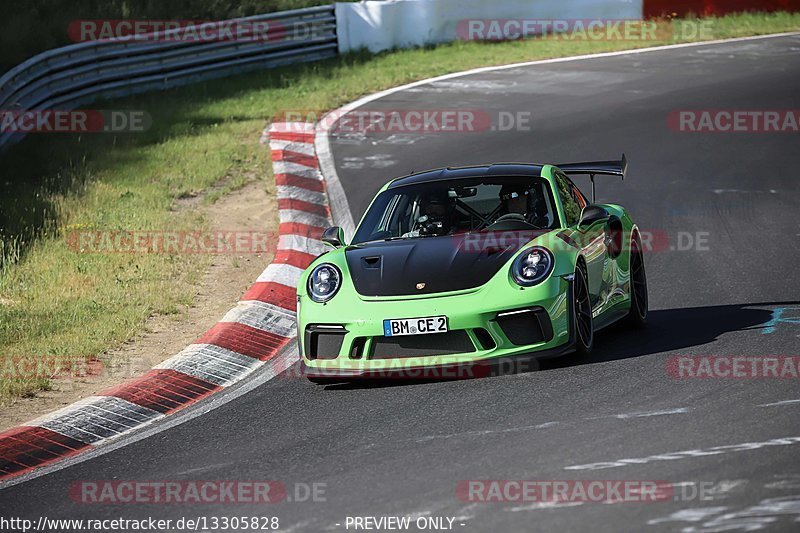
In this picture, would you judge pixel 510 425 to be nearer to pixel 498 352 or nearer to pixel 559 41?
pixel 498 352

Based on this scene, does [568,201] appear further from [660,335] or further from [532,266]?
[532,266]

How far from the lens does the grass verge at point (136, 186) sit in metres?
9.16

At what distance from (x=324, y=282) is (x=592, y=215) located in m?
1.76

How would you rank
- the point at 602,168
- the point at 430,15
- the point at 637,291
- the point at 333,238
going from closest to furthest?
the point at 333,238
the point at 637,291
the point at 602,168
the point at 430,15

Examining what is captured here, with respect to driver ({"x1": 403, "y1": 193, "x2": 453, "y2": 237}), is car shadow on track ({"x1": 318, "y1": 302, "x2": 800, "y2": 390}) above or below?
below

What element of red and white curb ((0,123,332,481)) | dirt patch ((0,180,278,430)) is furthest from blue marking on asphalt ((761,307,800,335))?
dirt patch ((0,180,278,430))

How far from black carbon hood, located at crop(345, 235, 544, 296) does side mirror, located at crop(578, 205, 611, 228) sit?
59 cm

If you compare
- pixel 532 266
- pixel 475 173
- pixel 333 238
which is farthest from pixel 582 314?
pixel 333 238

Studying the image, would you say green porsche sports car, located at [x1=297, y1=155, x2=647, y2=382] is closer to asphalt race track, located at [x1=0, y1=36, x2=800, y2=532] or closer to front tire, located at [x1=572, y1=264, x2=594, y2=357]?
front tire, located at [x1=572, y1=264, x2=594, y2=357]

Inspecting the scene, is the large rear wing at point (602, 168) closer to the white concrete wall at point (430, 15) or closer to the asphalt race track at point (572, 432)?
the asphalt race track at point (572, 432)

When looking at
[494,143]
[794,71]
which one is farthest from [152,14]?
[794,71]

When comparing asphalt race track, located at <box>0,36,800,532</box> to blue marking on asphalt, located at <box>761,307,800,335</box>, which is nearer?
asphalt race track, located at <box>0,36,800,532</box>

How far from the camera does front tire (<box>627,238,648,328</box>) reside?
8665 mm

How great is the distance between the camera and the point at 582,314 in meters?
7.54
